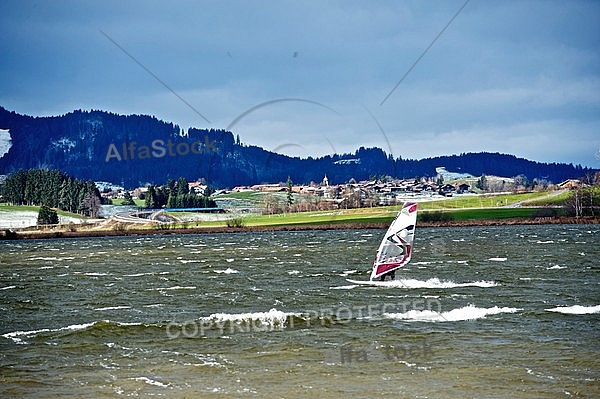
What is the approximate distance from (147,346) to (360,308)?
9.44 m

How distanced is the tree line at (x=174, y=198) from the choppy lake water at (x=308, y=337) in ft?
185

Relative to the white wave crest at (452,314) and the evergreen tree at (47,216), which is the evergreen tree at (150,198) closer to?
the evergreen tree at (47,216)

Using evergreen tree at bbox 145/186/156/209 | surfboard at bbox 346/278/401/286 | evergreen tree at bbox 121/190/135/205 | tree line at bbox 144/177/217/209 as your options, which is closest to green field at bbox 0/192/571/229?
tree line at bbox 144/177/217/209

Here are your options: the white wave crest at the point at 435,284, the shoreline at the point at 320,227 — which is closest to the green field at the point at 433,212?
the shoreline at the point at 320,227

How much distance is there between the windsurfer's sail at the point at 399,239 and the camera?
110 ft

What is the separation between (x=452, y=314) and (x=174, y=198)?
345ft

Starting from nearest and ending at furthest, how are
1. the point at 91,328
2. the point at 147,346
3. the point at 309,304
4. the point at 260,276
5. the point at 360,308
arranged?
1. the point at 147,346
2. the point at 91,328
3. the point at 360,308
4. the point at 309,304
5. the point at 260,276

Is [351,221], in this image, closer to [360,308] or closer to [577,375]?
[360,308]

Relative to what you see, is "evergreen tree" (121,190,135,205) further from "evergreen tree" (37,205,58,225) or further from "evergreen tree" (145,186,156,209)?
"evergreen tree" (37,205,58,225)

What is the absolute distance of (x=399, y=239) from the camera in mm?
33844

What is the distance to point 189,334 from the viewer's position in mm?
23000

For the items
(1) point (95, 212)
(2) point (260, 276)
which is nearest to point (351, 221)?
(1) point (95, 212)

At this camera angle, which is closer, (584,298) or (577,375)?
(577,375)

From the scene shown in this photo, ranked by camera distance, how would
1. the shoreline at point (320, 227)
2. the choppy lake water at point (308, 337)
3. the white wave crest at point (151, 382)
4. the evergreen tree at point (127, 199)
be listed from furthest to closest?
the evergreen tree at point (127, 199) < the shoreline at point (320, 227) < the white wave crest at point (151, 382) < the choppy lake water at point (308, 337)
